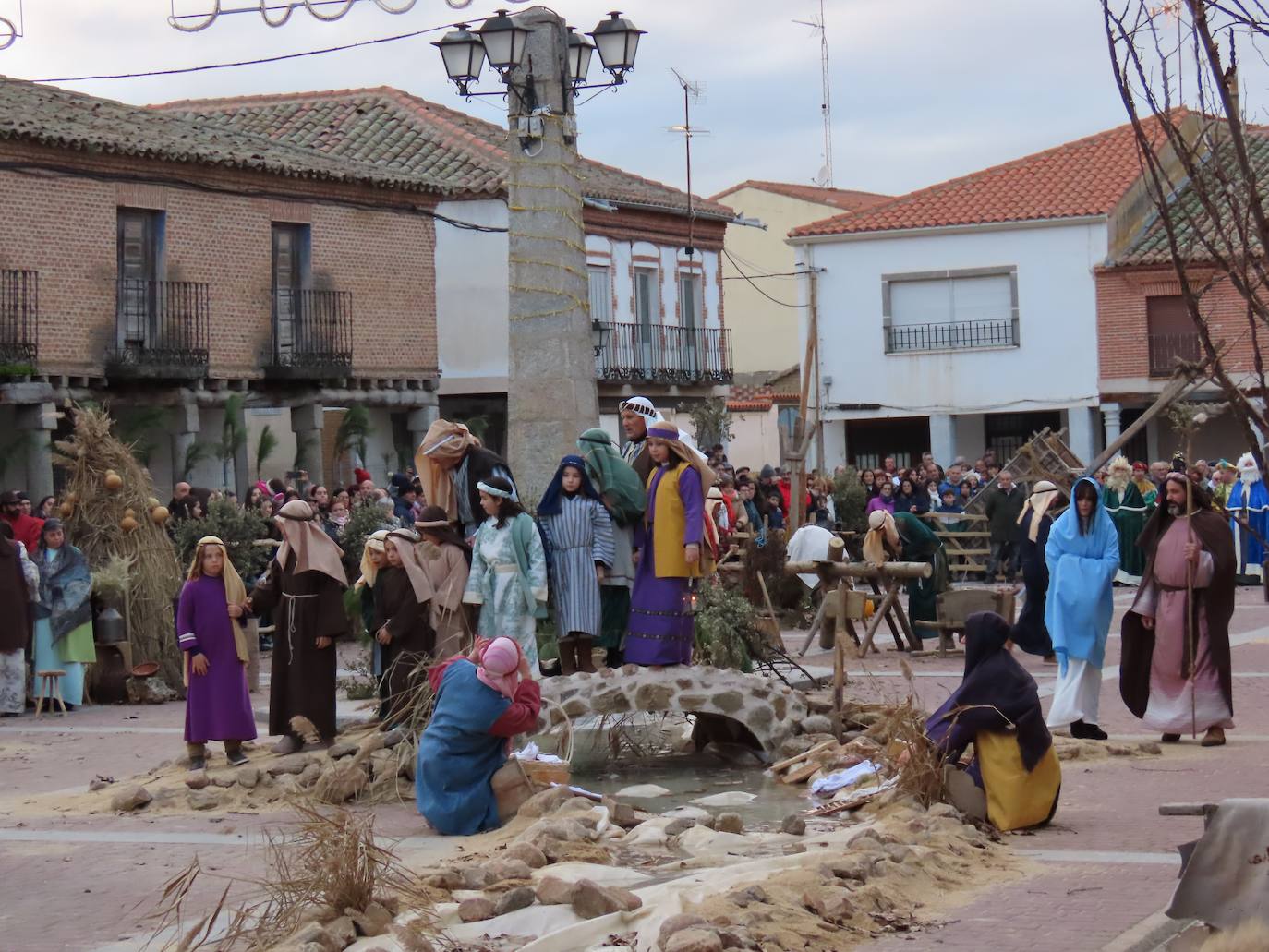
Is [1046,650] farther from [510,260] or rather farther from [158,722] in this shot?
[158,722]

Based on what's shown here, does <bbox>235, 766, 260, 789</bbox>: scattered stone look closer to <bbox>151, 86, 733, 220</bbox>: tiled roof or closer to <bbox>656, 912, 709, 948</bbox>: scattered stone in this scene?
<bbox>656, 912, 709, 948</bbox>: scattered stone

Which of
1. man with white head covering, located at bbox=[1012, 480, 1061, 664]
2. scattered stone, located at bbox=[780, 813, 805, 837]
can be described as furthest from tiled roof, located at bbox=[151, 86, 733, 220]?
scattered stone, located at bbox=[780, 813, 805, 837]

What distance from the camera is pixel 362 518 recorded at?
807 inches

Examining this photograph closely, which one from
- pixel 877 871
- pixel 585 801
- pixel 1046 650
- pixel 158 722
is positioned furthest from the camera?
pixel 1046 650

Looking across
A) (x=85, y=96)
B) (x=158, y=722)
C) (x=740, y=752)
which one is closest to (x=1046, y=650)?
(x=740, y=752)

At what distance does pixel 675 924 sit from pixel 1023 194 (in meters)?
35.5

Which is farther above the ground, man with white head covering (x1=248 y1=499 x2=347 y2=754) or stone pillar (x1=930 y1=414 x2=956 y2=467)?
stone pillar (x1=930 y1=414 x2=956 y2=467)

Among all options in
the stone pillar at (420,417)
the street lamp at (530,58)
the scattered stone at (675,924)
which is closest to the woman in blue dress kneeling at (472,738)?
the scattered stone at (675,924)

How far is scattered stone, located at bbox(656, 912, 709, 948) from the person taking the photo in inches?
261

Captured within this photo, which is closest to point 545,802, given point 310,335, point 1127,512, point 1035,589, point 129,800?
point 129,800

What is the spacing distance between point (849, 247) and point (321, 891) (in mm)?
34842

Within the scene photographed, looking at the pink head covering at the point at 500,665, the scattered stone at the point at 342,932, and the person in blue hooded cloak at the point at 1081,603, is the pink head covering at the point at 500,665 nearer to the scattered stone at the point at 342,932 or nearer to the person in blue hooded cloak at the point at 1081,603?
the scattered stone at the point at 342,932

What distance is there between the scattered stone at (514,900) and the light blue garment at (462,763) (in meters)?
2.26

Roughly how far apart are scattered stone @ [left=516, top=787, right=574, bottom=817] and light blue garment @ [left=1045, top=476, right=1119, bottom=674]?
14.3 ft
